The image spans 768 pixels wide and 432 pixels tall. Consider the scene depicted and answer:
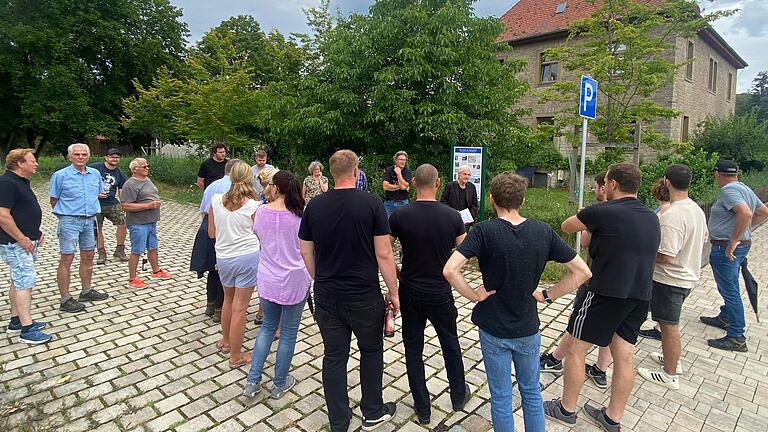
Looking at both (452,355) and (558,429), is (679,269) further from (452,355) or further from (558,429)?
(452,355)

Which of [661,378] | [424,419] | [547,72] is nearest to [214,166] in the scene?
[424,419]

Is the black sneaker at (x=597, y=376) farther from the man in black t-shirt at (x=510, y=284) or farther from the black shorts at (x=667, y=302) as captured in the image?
the man in black t-shirt at (x=510, y=284)

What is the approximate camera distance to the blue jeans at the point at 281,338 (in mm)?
3246

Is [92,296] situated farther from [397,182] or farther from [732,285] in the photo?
[732,285]

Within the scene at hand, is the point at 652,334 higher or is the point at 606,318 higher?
the point at 606,318

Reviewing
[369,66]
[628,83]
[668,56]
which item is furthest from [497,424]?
[668,56]

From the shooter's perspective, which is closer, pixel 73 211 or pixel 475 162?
pixel 73 211

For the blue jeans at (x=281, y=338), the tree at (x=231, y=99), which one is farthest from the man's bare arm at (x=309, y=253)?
the tree at (x=231, y=99)

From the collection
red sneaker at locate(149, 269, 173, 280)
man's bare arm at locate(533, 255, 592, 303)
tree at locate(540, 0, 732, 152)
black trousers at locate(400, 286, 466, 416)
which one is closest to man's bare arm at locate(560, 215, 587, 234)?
man's bare arm at locate(533, 255, 592, 303)

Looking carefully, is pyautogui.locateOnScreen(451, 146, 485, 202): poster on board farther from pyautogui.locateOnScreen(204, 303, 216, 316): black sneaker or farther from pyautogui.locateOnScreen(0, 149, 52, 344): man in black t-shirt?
pyautogui.locateOnScreen(0, 149, 52, 344): man in black t-shirt

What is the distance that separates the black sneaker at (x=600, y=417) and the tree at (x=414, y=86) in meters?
6.78

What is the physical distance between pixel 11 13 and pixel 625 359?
118 feet

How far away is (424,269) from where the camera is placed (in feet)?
9.23

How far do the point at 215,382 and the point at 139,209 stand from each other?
323 cm
